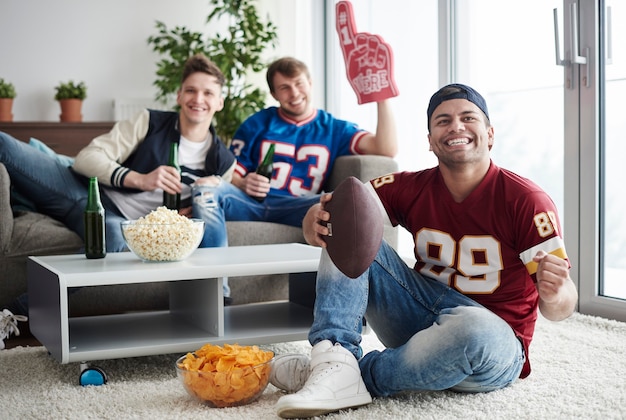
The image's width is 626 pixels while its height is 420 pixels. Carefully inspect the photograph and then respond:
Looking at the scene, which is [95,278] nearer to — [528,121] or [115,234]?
[115,234]

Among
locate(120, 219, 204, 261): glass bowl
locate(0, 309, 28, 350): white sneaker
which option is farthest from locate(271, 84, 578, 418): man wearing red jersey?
locate(0, 309, 28, 350): white sneaker

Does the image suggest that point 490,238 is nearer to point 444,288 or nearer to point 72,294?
point 444,288

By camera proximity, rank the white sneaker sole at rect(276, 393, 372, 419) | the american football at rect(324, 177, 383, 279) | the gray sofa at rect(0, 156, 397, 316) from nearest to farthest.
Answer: the white sneaker sole at rect(276, 393, 372, 419) < the american football at rect(324, 177, 383, 279) < the gray sofa at rect(0, 156, 397, 316)

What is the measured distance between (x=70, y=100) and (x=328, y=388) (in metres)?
4.46

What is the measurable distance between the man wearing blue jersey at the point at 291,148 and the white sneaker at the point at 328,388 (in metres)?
1.50

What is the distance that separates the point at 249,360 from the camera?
174cm

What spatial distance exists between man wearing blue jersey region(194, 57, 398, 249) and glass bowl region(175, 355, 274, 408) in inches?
55.7

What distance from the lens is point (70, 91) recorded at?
218 inches

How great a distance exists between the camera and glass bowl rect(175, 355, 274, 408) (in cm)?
170

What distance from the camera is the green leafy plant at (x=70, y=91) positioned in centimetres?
552

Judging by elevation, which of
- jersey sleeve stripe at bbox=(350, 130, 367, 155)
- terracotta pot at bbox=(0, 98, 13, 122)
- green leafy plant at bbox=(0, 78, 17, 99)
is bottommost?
jersey sleeve stripe at bbox=(350, 130, 367, 155)

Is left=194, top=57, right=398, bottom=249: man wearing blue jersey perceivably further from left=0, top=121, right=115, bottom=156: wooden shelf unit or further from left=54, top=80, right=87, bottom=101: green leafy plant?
left=54, top=80, right=87, bottom=101: green leafy plant

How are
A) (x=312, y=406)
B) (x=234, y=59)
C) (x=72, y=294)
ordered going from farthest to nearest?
(x=234, y=59), (x=72, y=294), (x=312, y=406)

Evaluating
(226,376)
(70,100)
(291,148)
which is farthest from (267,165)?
(70,100)
